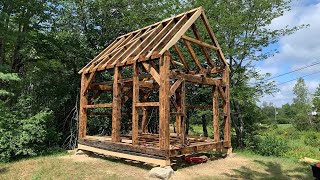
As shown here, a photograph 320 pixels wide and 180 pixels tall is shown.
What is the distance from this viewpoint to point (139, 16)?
600 inches

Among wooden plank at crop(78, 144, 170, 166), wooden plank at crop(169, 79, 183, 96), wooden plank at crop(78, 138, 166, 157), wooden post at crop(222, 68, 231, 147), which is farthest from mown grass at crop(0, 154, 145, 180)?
wooden post at crop(222, 68, 231, 147)

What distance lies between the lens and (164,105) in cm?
745

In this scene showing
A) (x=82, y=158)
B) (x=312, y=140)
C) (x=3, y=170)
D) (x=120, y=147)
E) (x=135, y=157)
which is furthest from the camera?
(x=312, y=140)

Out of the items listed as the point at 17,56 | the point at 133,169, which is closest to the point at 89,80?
the point at 133,169

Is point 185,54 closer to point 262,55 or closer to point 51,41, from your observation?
point 262,55

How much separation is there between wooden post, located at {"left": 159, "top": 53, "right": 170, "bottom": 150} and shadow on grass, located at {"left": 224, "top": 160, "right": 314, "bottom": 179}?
2.02 m

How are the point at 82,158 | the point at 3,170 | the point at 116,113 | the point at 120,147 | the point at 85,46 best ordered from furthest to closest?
the point at 85,46 → the point at 82,158 → the point at 116,113 → the point at 120,147 → the point at 3,170

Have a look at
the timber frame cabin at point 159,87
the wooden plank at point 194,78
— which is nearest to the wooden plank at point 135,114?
the timber frame cabin at point 159,87

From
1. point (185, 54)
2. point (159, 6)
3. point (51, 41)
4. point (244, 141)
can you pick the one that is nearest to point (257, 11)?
point (185, 54)

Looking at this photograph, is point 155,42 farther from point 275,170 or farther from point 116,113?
point 275,170

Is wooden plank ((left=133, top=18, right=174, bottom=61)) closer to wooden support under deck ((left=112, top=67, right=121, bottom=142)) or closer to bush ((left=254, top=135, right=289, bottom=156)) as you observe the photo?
wooden support under deck ((left=112, top=67, right=121, bottom=142))

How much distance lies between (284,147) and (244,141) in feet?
Answer: 6.53

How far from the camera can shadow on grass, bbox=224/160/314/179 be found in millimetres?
7363

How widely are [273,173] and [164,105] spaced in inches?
146
